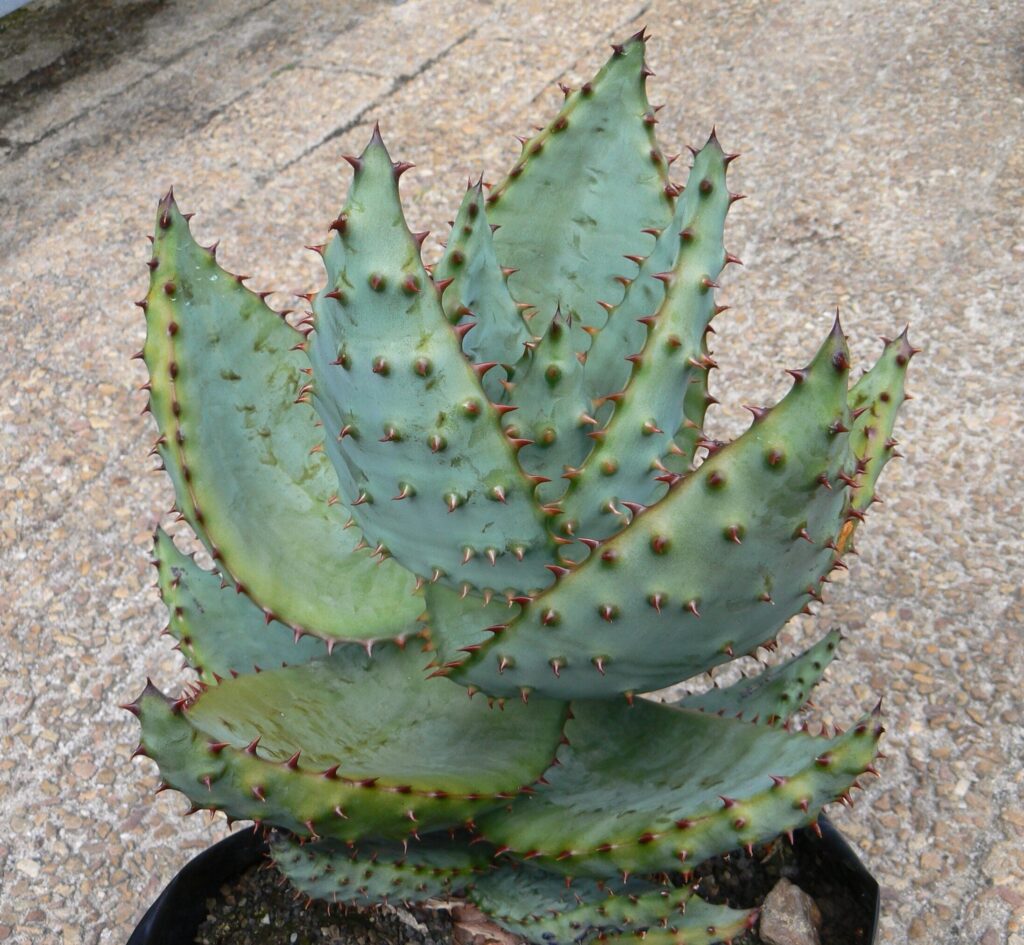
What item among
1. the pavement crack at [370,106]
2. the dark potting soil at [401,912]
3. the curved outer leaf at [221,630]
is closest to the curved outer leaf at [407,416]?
the curved outer leaf at [221,630]

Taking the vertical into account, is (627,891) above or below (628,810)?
below

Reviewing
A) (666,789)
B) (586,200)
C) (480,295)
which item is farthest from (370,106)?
(666,789)

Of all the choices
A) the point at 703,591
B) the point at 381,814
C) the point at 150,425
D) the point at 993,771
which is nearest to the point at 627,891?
the point at 381,814

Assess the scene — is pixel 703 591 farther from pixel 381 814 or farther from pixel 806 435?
pixel 381 814

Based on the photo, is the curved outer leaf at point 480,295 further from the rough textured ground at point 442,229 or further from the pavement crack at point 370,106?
the pavement crack at point 370,106

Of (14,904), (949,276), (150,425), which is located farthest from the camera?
(949,276)

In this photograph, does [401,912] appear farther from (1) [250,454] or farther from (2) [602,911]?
(1) [250,454]

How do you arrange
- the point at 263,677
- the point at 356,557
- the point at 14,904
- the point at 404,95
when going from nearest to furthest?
the point at 263,677
the point at 356,557
the point at 14,904
the point at 404,95
